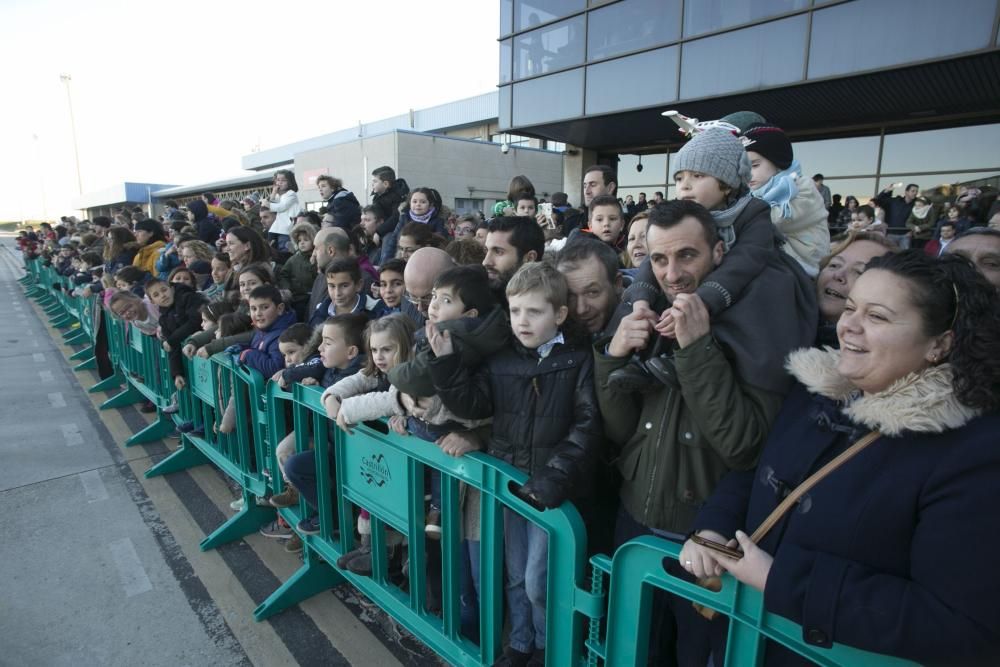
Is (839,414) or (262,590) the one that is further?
(262,590)

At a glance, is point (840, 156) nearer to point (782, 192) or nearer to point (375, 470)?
point (782, 192)

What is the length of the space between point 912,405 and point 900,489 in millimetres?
184

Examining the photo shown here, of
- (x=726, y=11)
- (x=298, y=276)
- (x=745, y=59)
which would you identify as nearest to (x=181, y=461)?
(x=298, y=276)

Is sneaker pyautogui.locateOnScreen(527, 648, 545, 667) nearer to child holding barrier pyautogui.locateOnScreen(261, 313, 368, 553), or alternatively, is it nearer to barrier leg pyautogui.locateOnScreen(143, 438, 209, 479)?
child holding barrier pyautogui.locateOnScreen(261, 313, 368, 553)

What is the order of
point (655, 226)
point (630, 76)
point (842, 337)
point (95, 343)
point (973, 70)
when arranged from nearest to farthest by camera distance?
point (842, 337), point (655, 226), point (95, 343), point (973, 70), point (630, 76)

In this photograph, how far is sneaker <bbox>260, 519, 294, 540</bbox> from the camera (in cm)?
388

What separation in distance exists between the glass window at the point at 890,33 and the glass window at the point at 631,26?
2.80 m

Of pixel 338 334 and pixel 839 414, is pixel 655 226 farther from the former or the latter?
pixel 338 334

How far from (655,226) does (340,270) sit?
2520 mm

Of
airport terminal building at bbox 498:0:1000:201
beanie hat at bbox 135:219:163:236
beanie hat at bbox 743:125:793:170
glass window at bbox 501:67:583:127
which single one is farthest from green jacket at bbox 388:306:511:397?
glass window at bbox 501:67:583:127

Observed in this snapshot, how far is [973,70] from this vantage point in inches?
328

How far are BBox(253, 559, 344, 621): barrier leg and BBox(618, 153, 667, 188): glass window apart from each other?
13.6 metres

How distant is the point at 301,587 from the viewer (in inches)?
127

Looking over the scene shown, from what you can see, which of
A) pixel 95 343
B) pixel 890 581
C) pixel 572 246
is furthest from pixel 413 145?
pixel 890 581
